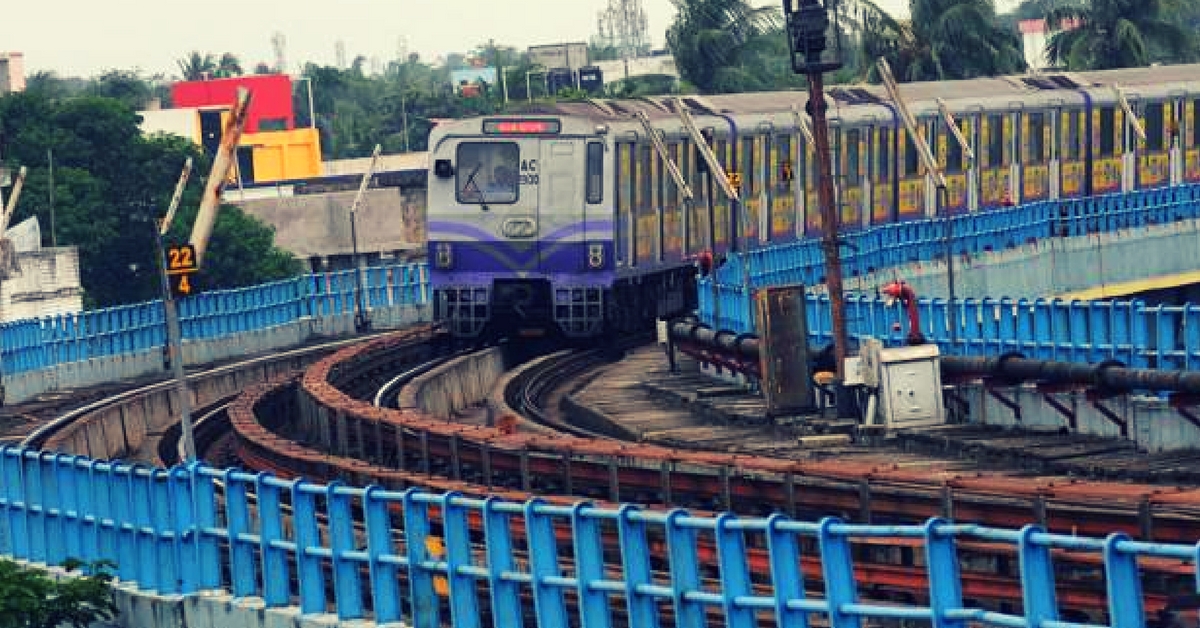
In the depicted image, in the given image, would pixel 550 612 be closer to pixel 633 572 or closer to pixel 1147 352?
pixel 633 572

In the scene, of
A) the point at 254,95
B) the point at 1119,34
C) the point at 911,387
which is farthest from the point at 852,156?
the point at 254,95

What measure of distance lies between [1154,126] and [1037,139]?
12.2 feet

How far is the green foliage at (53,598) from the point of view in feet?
61.6

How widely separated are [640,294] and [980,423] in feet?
43.0

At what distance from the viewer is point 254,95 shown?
160250 millimetres

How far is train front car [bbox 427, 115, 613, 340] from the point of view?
39062 mm

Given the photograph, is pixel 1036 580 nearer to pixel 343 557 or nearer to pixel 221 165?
pixel 343 557

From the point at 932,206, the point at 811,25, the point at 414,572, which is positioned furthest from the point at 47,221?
the point at 414,572

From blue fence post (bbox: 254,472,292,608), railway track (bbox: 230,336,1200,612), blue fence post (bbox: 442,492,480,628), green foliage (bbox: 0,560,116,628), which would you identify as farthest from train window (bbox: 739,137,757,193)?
blue fence post (bbox: 442,492,480,628)

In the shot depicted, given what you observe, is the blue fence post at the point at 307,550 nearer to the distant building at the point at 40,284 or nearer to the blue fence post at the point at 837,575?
the blue fence post at the point at 837,575

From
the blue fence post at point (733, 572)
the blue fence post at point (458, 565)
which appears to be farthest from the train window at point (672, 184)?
the blue fence post at point (733, 572)

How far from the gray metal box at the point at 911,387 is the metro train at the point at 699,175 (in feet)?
17.3

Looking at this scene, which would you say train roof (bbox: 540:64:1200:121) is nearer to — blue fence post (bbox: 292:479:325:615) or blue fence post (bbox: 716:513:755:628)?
blue fence post (bbox: 292:479:325:615)

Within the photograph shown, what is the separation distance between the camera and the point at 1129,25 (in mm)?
81688
